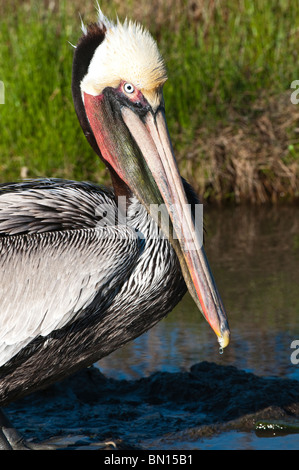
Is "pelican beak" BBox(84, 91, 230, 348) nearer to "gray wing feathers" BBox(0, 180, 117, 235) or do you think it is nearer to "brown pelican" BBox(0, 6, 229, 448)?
"brown pelican" BBox(0, 6, 229, 448)

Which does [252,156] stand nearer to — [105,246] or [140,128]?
[140,128]

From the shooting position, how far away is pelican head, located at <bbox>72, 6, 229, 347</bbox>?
3855 mm

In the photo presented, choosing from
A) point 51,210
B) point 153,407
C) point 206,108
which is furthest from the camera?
point 206,108

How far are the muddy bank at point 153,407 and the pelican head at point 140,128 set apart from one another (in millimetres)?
897

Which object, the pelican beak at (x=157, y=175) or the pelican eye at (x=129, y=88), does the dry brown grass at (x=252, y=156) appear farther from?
the pelican eye at (x=129, y=88)

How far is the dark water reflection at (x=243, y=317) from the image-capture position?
17.3ft

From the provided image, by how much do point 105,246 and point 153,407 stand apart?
4.02ft

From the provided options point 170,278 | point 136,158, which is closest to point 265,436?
point 170,278

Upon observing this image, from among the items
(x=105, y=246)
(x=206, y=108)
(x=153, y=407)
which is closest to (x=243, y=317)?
(x=153, y=407)

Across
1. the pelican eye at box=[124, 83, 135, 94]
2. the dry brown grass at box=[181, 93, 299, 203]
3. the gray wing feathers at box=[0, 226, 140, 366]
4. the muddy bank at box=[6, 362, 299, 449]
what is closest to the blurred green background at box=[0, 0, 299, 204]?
the dry brown grass at box=[181, 93, 299, 203]

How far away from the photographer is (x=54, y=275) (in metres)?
3.93

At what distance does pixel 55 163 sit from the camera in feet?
29.8

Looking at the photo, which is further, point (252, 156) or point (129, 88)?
point (252, 156)
